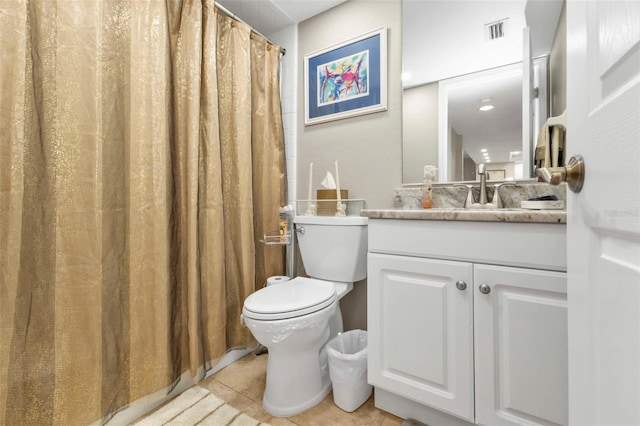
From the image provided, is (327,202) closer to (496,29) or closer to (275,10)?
(496,29)

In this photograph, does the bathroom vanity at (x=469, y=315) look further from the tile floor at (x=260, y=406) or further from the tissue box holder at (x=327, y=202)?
the tissue box holder at (x=327, y=202)

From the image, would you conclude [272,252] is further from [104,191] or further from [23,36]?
[23,36]

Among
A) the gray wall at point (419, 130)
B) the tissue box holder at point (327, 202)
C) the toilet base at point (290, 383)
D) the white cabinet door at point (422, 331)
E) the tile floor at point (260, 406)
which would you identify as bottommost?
the tile floor at point (260, 406)

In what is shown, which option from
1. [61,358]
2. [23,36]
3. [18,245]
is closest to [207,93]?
[23,36]

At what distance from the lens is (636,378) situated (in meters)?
0.30

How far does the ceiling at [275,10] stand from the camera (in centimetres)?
180

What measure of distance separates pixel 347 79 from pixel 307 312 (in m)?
1.42

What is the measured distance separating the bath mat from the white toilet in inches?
5.3

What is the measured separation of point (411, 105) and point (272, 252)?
1213 mm

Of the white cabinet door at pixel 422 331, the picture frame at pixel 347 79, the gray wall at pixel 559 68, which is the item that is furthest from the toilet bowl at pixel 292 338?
the gray wall at pixel 559 68

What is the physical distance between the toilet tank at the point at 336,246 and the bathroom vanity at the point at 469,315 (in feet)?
0.91

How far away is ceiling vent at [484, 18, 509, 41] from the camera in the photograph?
1385 millimetres

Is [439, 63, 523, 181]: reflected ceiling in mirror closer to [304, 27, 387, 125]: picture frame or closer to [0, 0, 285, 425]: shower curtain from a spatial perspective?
[304, 27, 387, 125]: picture frame

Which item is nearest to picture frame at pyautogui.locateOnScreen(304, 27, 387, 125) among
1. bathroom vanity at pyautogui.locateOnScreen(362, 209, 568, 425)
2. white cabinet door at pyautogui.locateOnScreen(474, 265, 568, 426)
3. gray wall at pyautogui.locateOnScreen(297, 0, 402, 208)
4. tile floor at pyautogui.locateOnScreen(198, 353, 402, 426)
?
gray wall at pyautogui.locateOnScreen(297, 0, 402, 208)
